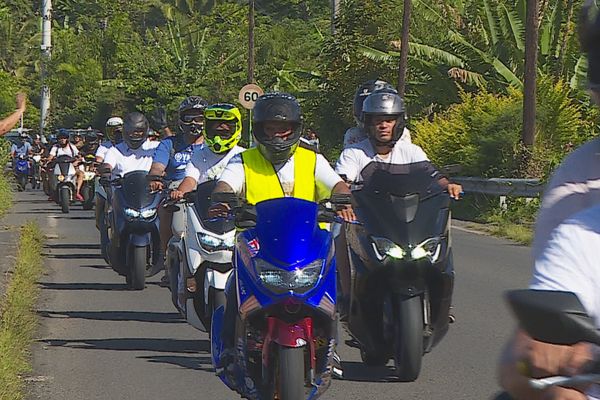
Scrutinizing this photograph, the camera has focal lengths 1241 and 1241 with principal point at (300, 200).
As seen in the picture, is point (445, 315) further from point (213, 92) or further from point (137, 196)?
point (213, 92)

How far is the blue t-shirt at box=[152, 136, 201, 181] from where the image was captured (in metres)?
11.4

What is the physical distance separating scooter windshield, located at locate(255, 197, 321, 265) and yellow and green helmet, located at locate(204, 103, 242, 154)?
120 inches

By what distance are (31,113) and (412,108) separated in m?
43.5

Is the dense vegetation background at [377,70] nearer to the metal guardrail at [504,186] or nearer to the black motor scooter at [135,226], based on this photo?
the metal guardrail at [504,186]

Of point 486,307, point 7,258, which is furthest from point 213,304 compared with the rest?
point 7,258

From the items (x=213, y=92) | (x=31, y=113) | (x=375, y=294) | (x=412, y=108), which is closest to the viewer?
(x=375, y=294)

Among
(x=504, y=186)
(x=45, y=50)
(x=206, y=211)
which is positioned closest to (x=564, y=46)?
(x=504, y=186)

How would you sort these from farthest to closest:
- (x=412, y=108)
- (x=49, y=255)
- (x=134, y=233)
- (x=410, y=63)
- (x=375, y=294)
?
(x=412, y=108)
(x=410, y=63)
(x=49, y=255)
(x=134, y=233)
(x=375, y=294)

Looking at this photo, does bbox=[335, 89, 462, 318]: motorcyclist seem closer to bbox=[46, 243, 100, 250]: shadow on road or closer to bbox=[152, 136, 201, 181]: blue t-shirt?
bbox=[152, 136, 201, 181]: blue t-shirt

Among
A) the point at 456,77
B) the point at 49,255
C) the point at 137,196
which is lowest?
the point at 49,255

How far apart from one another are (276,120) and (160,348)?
285cm

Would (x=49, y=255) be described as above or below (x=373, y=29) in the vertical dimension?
below

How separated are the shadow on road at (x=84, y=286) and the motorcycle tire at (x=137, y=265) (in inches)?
14.9

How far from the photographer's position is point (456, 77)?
29.9 metres
